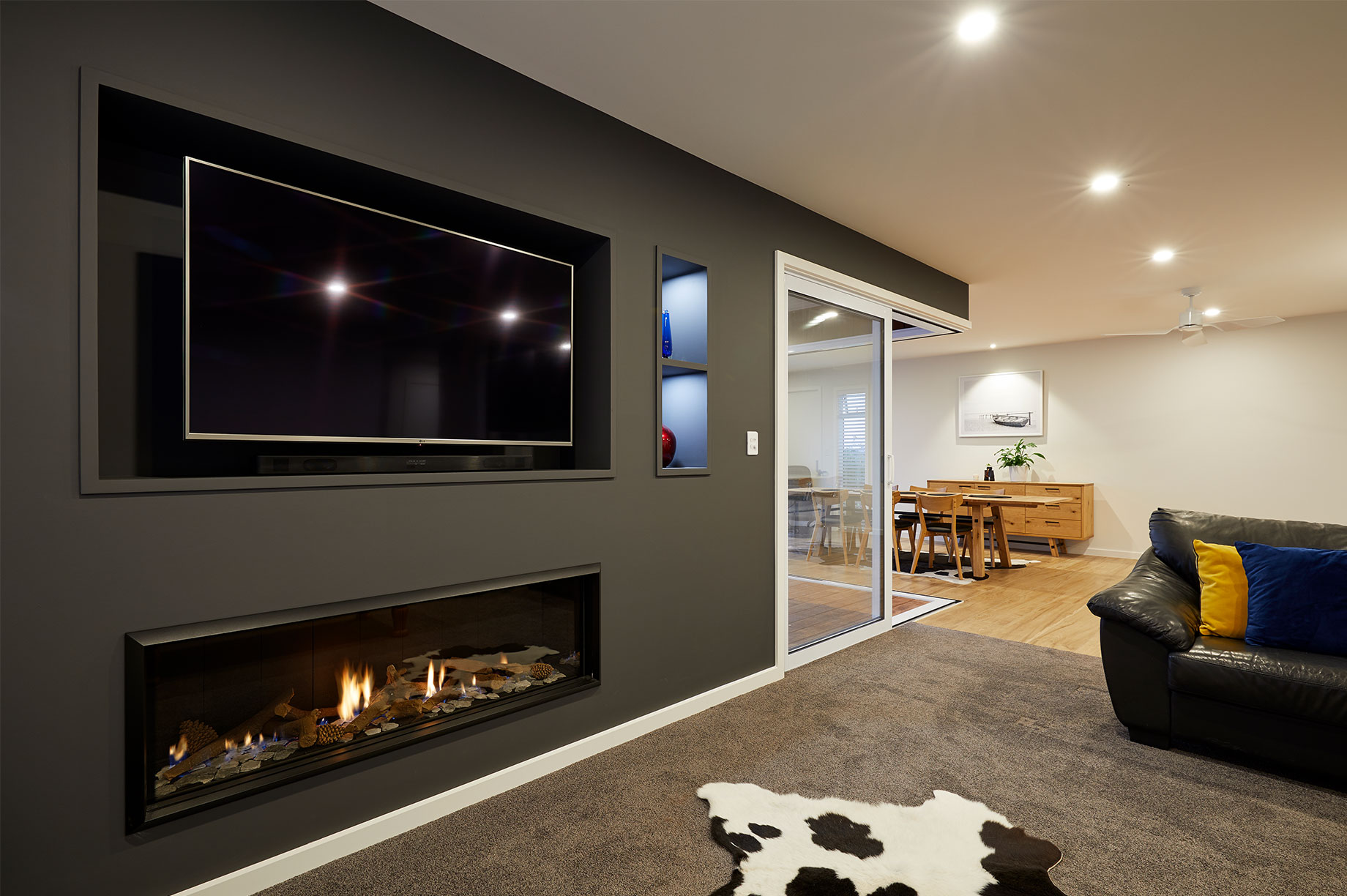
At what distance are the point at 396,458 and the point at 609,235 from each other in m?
1.16

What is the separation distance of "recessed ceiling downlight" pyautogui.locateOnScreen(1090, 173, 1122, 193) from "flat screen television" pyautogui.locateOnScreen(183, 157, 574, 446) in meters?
2.67

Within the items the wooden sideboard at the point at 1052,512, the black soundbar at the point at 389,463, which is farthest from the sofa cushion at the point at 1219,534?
the wooden sideboard at the point at 1052,512

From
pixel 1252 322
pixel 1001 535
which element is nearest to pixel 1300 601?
pixel 1252 322

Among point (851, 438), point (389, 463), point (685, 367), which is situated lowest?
point (389, 463)

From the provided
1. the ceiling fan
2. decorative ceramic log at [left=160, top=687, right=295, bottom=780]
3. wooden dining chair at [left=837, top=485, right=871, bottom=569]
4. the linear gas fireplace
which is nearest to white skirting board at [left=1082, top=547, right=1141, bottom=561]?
the ceiling fan

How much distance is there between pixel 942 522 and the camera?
6469mm

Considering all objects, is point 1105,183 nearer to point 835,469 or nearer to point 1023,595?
point 835,469

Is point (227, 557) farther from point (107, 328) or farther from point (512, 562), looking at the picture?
point (512, 562)

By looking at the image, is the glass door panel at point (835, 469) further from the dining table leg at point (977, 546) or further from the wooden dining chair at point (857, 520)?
the dining table leg at point (977, 546)

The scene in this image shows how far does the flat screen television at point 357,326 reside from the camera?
5.53 ft

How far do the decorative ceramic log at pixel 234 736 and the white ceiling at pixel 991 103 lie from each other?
2.04 m

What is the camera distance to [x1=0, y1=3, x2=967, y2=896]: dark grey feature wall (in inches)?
55.5

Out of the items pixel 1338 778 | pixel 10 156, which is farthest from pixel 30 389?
pixel 1338 778

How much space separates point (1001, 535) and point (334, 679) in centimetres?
639
